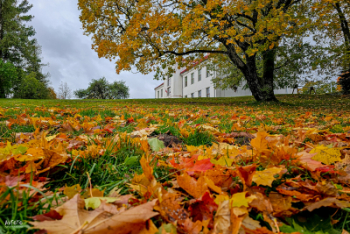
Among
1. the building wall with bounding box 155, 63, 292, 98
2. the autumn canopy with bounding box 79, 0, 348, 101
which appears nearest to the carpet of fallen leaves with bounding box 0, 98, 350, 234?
the autumn canopy with bounding box 79, 0, 348, 101

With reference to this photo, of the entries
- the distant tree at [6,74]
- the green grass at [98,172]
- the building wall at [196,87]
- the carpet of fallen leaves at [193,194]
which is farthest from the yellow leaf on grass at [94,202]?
the distant tree at [6,74]

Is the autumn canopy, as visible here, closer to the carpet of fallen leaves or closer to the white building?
the carpet of fallen leaves

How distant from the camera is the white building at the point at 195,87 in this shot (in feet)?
82.8

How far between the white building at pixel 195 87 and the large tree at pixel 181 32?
12125mm

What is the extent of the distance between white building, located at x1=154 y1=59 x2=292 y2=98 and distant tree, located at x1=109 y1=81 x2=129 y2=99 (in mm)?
9931

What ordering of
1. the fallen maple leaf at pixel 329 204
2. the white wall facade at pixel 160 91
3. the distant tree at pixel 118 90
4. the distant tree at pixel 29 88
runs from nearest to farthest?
the fallen maple leaf at pixel 329 204 → the distant tree at pixel 29 88 → the white wall facade at pixel 160 91 → the distant tree at pixel 118 90

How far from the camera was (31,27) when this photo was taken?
33250 mm

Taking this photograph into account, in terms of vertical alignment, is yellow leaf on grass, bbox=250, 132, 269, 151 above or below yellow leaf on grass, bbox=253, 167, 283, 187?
above

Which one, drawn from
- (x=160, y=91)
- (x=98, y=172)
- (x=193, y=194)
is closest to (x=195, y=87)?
(x=160, y=91)

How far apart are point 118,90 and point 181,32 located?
34.0m

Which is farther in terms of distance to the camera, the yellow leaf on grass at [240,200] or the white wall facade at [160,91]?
the white wall facade at [160,91]

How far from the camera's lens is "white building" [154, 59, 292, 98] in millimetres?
25250

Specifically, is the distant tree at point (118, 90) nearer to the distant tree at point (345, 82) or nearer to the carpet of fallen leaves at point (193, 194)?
the distant tree at point (345, 82)

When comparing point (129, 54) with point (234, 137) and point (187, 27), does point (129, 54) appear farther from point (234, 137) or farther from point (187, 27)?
point (234, 137)
